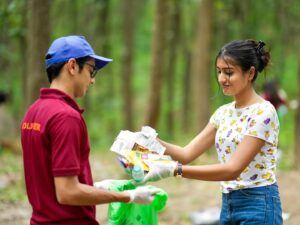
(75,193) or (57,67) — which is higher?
(57,67)

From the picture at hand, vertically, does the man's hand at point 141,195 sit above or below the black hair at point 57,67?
below

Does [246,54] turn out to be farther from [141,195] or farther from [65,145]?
[65,145]

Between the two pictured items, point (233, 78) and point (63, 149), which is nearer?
point (63, 149)

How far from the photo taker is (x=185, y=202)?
27.0ft

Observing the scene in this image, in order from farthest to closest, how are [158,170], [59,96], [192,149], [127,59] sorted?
[127,59] → [192,149] → [158,170] → [59,96]

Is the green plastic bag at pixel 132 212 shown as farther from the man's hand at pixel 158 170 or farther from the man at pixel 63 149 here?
the man at pixel 63 149

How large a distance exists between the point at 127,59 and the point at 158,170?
1133 centimetres

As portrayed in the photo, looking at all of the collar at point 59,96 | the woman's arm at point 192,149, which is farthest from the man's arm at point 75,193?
the woman's arm at point 192,149

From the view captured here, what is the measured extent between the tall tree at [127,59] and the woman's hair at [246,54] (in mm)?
10969

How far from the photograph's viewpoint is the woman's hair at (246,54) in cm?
338

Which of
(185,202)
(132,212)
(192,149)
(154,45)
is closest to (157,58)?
Answer: (154,45)

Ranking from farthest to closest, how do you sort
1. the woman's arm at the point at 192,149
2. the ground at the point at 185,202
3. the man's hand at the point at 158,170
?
1. the ground at the point at 185,202
2. the woman's arm at the point at 192,149
3. the man's hand at the point at 158,170

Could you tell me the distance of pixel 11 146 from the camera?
12.0 metres

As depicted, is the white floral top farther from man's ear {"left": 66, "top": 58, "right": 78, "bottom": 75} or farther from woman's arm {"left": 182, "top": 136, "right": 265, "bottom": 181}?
man's ear {"left": 66, "top": 58, "right": 78, "bottom": 75}
